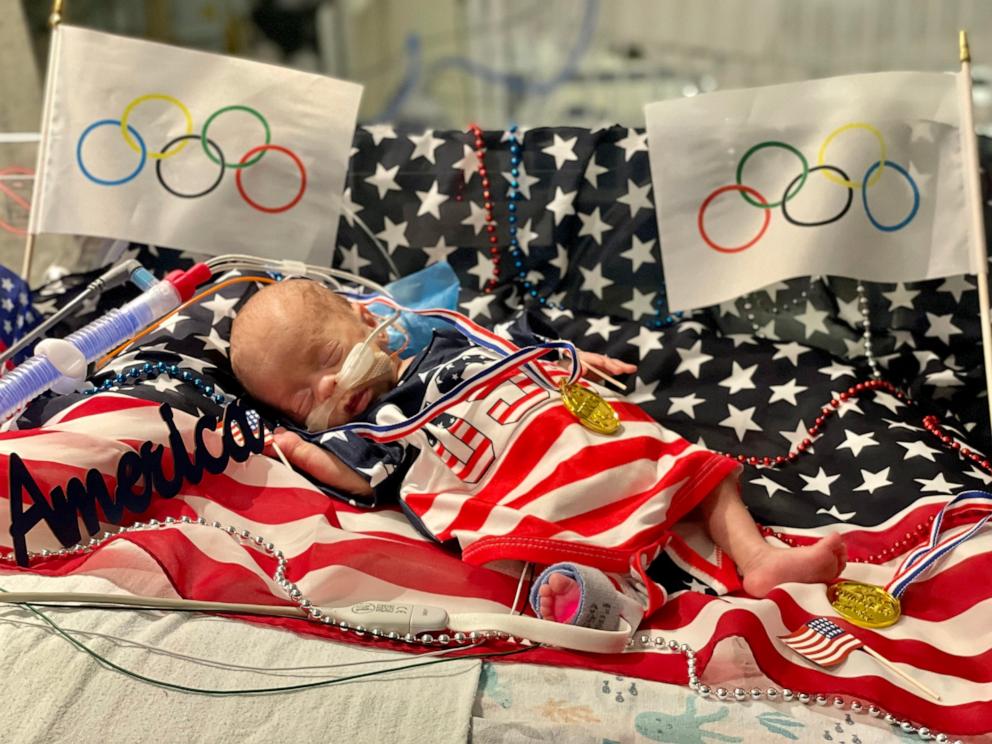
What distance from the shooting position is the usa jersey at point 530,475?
1122 millimetres

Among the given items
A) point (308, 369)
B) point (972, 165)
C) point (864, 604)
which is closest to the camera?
point (864, 604)

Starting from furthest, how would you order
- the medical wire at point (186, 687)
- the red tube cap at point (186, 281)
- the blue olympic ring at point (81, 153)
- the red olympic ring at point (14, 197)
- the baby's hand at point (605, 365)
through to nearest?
the red olympic ring at point (14, 197), the blue olympic ring at point (81, 153), the baby's hand at point (605, 365), the red tube cap at point (186, 281), the medical wire at point (186, 687)

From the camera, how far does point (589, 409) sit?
4.12 ft

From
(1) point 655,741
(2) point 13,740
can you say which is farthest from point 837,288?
(2) point 13,740

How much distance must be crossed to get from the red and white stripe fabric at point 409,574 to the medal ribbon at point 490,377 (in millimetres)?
108

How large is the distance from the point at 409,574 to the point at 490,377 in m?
0.28

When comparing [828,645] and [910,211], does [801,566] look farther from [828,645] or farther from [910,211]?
[910,211]


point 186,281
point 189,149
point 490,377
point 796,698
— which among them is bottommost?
point 796,698

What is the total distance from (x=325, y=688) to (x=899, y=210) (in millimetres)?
1178

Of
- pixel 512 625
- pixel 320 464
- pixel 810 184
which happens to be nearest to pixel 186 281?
pixel 320 464

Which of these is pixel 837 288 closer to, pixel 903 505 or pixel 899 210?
pixel 899 210

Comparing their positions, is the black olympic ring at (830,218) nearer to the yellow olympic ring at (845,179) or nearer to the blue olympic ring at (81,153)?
the yellow olympic ring at (845,179)

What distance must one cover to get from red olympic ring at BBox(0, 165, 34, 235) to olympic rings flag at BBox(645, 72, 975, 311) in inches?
47.1

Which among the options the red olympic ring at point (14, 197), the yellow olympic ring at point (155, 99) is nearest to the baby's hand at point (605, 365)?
the yellow olympic ring at point (155, 99)
